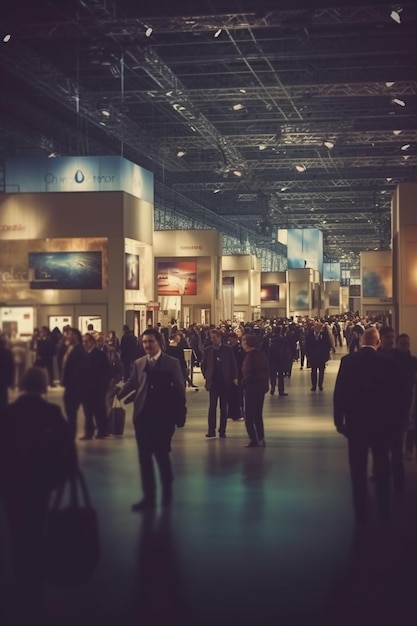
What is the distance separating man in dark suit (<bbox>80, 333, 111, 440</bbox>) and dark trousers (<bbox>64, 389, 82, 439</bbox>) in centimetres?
11

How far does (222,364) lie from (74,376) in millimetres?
11678

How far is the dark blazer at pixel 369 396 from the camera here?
9.30m

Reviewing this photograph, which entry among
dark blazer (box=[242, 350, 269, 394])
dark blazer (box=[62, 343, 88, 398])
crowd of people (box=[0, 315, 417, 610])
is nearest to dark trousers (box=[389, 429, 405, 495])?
crowd of people (box=[0, 315, 417, 610])

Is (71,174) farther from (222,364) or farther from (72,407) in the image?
(72,407)

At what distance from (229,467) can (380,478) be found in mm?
3731

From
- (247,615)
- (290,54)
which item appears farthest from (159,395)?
(290,54)

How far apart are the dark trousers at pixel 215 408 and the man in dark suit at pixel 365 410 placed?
8603 millimetres

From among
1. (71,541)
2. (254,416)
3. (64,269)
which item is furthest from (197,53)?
(71,541)

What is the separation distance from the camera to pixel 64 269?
7039 mm

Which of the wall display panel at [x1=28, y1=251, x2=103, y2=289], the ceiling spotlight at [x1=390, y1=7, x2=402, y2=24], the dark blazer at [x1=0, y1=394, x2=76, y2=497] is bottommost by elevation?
the dark blazer at [x1=0, y1=394, x2=76, y2=497]

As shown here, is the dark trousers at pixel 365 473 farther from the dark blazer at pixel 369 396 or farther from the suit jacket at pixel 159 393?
the suit jacket at pixel 159 393

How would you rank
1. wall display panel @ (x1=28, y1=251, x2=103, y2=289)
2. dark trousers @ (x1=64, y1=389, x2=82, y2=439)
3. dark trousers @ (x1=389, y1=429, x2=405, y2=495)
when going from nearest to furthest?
dark trousers @ (x1=64, y1=389, x2=82, y2=439) < wall display panel @ (x1=28, y1=251, x2=103, y2=289) < dark trousers @ (x1=389, y1=429, x2=405, y2=495)

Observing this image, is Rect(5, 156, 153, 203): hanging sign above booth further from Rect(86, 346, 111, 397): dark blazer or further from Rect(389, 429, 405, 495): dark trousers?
Rect(86, 346, 111, 397): dark blazer

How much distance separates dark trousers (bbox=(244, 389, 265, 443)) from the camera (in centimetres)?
1628
